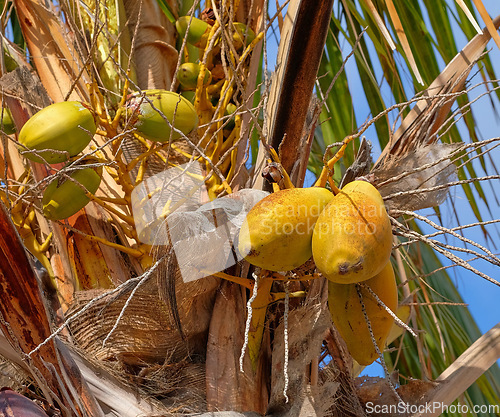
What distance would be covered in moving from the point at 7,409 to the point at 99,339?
13.8 inches

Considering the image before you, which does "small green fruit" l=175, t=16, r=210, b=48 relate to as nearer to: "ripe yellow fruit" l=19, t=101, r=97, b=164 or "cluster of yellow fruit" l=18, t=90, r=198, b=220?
"cluster of yellow fruit" l=18, t=90, r=198, b=220

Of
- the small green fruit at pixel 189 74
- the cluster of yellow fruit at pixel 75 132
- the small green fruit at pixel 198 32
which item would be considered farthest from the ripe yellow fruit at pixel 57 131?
the small green fruit at pixel 198 32

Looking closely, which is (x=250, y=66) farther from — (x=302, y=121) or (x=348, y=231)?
(x=348, y=231)

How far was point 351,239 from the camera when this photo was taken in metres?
0.72

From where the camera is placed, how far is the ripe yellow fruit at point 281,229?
2.47 feet

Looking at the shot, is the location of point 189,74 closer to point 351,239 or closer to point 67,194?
point 67,194

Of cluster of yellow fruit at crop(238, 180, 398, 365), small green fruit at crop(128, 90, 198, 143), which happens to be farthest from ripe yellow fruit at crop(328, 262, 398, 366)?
small green fruit at crop(128, 90, 198, 143)

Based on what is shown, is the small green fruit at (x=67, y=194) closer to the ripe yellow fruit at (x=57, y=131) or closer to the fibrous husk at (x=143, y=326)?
the ripe yellow fruit at (x=57, y=131)

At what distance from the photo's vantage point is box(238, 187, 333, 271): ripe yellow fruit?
75 cm

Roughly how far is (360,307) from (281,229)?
0.57 feet

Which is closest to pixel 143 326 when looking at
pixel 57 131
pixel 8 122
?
pixel 57 131

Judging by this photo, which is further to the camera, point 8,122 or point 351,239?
point 8,122

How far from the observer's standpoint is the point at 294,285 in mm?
1117

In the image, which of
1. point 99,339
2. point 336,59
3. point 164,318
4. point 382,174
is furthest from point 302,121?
point 336,59
